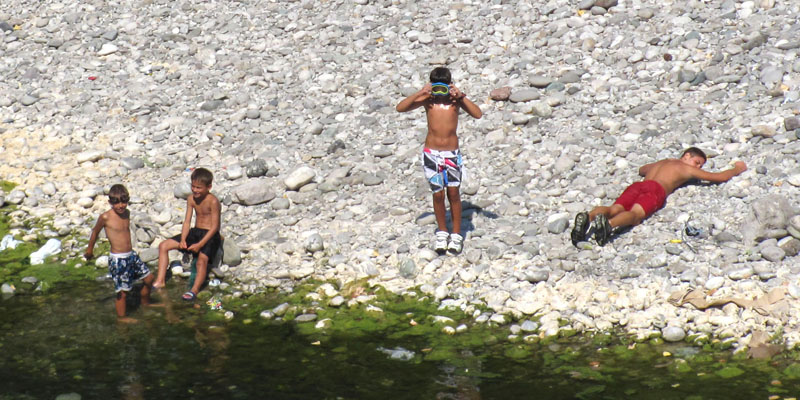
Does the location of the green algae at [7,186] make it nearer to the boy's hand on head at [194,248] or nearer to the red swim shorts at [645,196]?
the boy's hand on head at [194,248]

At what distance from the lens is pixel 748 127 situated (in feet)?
36.1

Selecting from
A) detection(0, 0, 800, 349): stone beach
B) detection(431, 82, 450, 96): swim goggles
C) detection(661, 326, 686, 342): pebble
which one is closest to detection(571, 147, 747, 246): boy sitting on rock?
detection(0, 0, 800, 349): stone beach

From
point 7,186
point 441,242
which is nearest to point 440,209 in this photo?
point 441,242

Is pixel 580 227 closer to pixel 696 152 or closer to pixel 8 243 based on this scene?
pixel 696 152

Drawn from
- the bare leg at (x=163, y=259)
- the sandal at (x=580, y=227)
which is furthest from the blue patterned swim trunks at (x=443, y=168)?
the bare leg at (x=163, y=259)

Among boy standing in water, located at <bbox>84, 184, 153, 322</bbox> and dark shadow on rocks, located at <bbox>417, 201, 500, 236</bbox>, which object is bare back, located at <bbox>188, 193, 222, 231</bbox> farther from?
dark shadow on rocks, located at <bbox>417, 201, 500, 236</bbox>

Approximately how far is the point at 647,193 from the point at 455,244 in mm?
2201

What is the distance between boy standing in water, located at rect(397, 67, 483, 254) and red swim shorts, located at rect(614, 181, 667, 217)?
1873 mm

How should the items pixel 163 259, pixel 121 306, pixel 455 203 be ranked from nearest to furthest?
pixel 121 306 → pixel 455 203 → pixel 163 259

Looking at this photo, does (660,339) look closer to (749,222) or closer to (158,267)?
(749,222)

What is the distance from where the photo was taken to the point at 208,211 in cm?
987

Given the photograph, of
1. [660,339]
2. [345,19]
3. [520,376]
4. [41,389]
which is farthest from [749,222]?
[345,19]

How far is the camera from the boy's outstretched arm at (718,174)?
394 inches

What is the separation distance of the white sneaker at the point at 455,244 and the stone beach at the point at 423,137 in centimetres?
10
